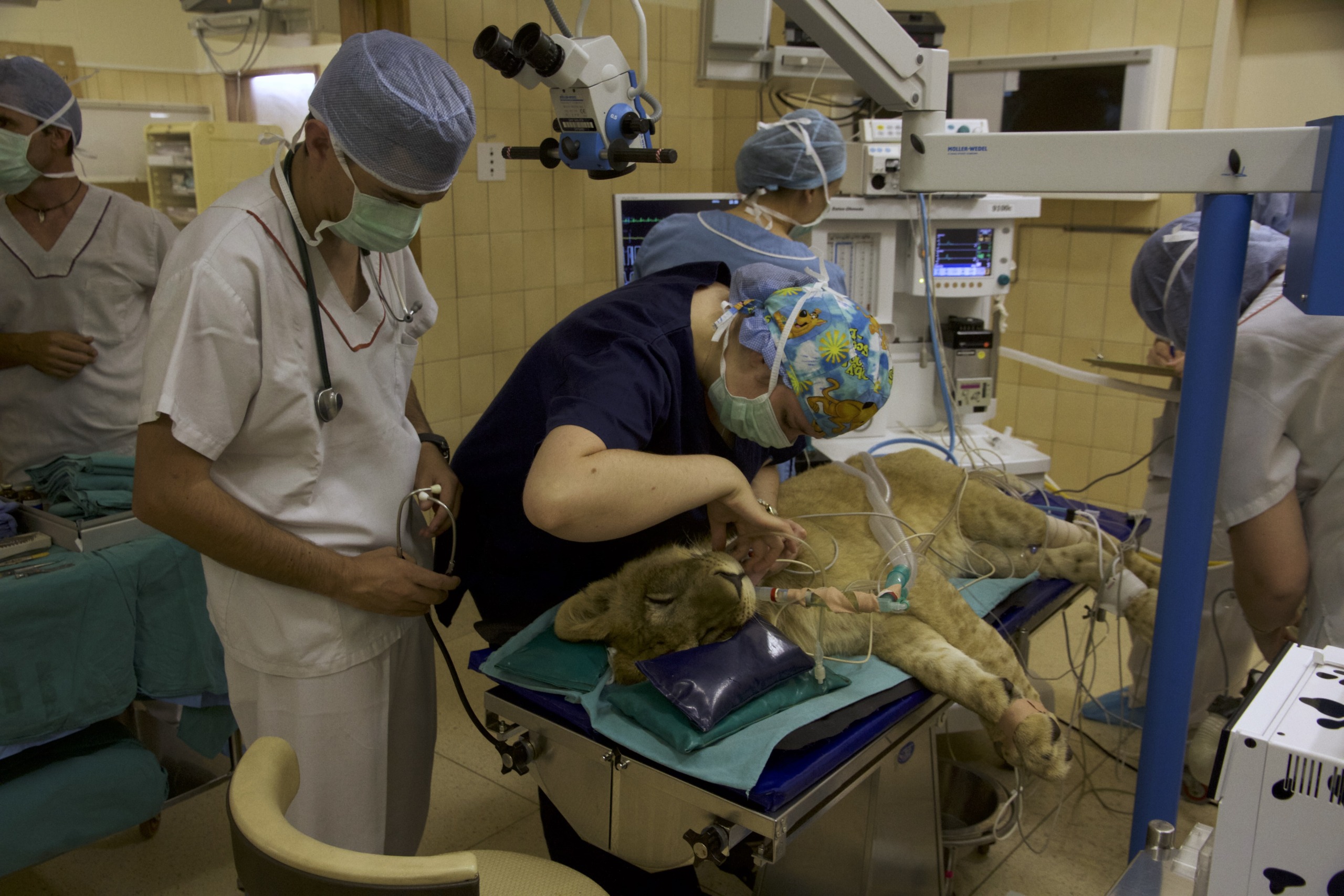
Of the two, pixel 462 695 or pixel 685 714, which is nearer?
pixel 685 714

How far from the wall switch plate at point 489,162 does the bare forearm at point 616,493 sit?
2.79m

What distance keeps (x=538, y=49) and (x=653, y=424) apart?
0.97m

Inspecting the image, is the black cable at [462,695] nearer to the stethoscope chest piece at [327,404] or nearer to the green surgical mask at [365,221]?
the stethoscope chest piece at [327,404]

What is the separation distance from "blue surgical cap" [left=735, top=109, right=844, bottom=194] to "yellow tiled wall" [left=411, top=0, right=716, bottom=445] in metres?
1.28

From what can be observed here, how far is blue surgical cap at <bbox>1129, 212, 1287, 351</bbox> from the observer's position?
1.98 m

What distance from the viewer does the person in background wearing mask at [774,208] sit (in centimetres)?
282

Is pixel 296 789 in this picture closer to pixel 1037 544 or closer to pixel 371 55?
pixel 371 55

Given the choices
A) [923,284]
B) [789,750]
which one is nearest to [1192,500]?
[789,750]

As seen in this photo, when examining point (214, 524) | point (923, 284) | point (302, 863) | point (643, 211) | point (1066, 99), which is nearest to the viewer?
point (302, 863)

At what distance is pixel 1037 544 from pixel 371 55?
188cm

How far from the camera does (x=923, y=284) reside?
10.6 ft

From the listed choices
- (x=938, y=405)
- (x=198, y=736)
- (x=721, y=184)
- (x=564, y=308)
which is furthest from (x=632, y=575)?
(x=721, y=184)

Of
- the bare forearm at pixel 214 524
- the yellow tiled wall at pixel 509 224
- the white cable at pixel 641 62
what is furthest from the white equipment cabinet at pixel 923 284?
the bare forearm at pixel 214 524

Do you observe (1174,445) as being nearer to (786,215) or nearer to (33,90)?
(786,215)
